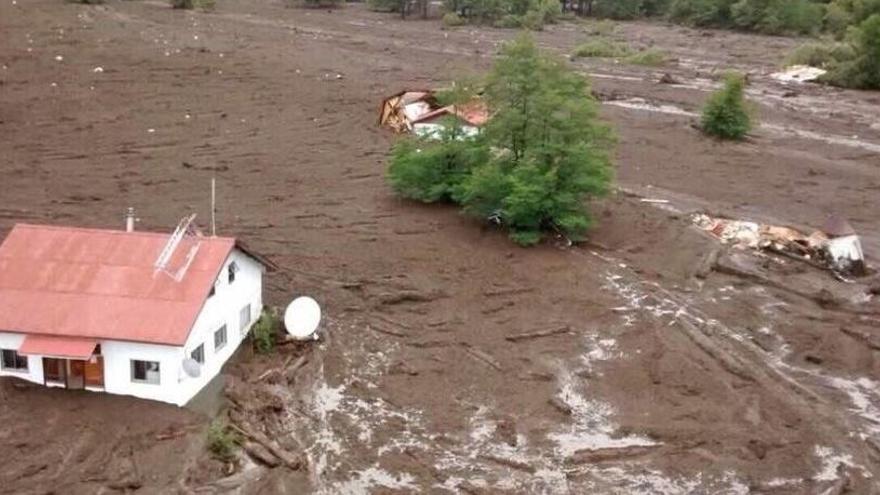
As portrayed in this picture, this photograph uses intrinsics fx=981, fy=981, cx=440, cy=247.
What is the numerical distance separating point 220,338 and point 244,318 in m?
1.36

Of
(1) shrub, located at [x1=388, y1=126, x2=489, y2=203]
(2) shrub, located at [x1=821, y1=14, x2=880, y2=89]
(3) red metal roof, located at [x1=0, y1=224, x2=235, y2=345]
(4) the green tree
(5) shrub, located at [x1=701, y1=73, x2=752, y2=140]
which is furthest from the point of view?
(2) shrub, located at [x1=821, y1=14, x2=880, y2=89]

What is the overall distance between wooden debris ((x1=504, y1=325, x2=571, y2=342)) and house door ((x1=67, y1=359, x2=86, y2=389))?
9.63 meters

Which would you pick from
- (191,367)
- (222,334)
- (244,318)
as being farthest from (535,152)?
(191,367)

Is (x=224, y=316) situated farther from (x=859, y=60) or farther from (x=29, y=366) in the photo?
(x=859, y=60)

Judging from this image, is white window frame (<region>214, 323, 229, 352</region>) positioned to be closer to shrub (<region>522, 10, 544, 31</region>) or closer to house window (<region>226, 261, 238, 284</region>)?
house window (<region>226, 261, 238, 284</region>)

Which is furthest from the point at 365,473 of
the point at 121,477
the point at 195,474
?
the point at 121,477

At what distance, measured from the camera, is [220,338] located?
20.1 meters

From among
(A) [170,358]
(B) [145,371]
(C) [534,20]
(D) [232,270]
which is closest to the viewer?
(A) [170,358]

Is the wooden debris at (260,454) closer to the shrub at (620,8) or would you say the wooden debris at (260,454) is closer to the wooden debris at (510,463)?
the wooden debris at (510,463)

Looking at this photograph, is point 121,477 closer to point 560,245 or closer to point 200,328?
point 200,328

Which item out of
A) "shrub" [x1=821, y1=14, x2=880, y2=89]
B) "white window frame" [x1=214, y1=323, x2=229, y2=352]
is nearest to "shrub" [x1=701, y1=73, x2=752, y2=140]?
"shrub" [x1=821, y1=14, x2=880, y2=89]

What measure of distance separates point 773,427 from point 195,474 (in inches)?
455

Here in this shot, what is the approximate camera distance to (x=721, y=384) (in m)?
21.8

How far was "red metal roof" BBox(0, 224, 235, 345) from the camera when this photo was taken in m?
18.2
